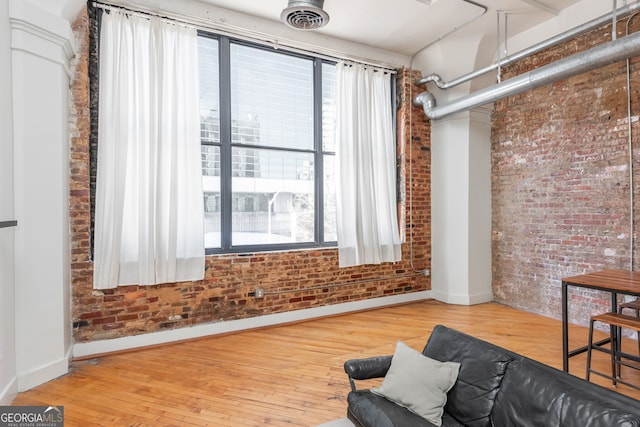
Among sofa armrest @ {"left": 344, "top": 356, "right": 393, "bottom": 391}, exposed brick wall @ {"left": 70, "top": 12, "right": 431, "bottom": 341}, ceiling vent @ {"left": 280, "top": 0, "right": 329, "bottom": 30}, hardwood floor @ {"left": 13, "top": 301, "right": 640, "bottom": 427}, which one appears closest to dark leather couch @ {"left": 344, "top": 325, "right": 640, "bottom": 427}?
sofa armrest @ {"left": 344, "top": 356, "right": 393, "bottom": 391}

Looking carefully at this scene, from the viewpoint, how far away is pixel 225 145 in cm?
408

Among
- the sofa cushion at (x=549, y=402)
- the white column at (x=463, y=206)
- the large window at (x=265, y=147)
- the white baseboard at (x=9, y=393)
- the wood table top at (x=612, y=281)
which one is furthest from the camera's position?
the white column at (x=463, y=206)

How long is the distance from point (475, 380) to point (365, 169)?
131 inches

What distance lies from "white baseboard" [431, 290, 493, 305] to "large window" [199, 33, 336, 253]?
206cm

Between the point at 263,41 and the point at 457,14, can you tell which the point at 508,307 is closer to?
the point at 457,14

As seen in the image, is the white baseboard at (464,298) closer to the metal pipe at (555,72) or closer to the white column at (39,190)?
the metal pipe at (555,72)

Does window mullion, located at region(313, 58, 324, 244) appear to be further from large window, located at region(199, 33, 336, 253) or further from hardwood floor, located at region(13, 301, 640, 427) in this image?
hardwood floor, located at region(13, 301, 640, 427)

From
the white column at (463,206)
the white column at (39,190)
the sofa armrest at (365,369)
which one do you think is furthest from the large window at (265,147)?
the sofa armrest at (365,369)

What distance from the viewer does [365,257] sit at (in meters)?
4.80

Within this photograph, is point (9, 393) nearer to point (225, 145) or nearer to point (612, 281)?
point (225, 145)

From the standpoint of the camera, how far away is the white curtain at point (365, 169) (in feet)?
15.3

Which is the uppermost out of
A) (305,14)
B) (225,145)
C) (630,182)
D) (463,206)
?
(305,14)

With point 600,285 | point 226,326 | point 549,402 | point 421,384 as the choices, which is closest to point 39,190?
point 226,326

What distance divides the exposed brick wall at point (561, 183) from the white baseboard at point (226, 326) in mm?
1536
